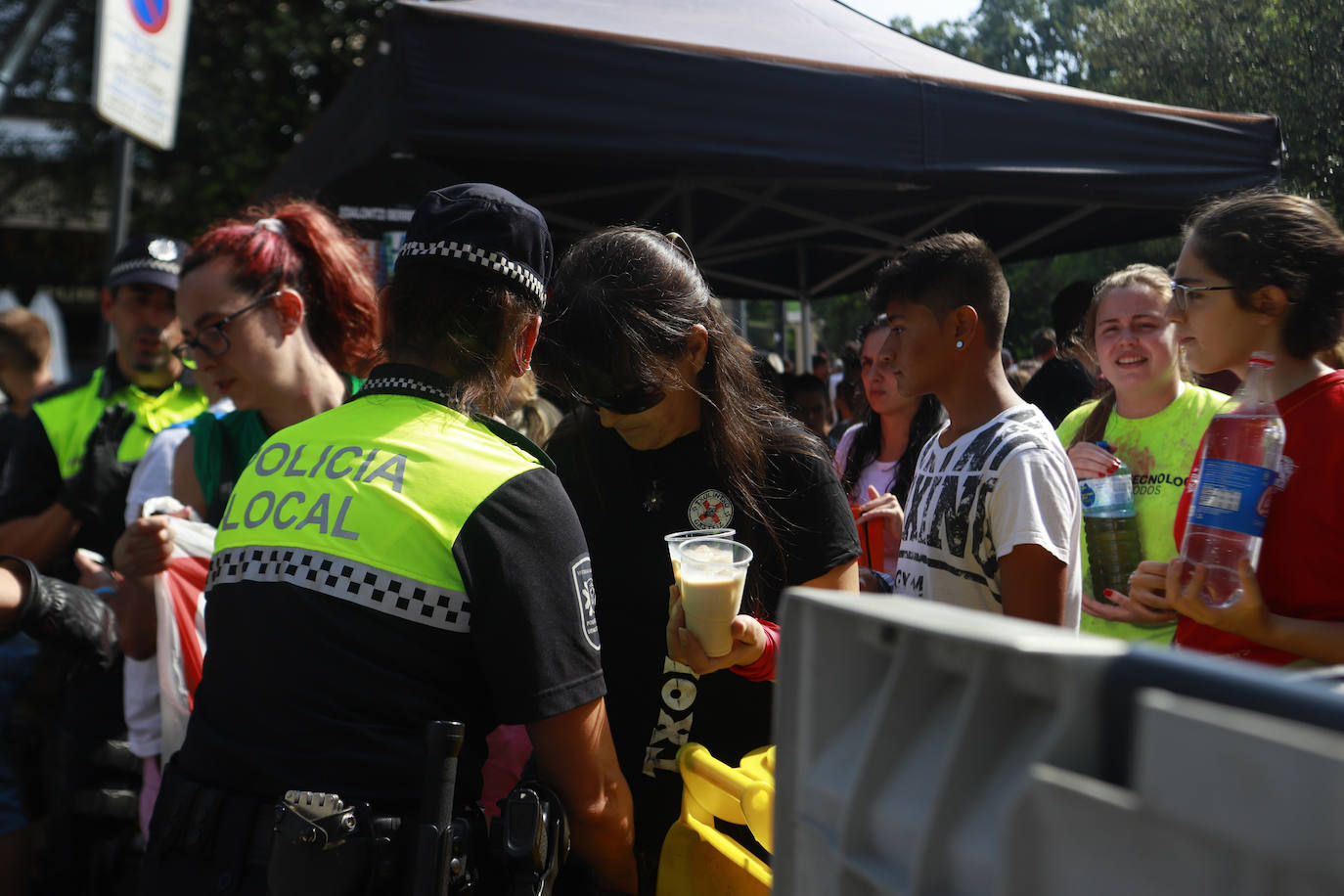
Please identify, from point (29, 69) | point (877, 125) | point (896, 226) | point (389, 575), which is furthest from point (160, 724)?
point (29, 69)

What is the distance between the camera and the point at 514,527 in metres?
1.46

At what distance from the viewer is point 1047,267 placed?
24.7 feet

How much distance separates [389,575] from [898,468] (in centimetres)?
282

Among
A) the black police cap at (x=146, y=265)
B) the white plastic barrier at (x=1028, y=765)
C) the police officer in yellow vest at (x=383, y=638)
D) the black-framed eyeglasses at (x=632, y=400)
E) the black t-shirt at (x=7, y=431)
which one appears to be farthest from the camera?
the black t-shirt at (x=7, y=431)

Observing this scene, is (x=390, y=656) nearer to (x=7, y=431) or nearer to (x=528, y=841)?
(x=528, y=841)

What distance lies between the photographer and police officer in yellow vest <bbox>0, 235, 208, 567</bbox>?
135 inches

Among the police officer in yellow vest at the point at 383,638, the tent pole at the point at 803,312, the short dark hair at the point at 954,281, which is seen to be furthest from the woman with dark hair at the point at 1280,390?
the tent pole at the point at 803,312

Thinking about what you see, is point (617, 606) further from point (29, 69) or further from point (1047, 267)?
point (29, 69)

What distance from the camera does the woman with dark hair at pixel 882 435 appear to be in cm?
395

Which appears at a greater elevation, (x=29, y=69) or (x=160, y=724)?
(x=29, y=69)

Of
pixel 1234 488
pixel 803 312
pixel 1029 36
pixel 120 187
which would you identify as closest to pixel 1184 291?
pixel 1234 488

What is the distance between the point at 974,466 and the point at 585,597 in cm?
111

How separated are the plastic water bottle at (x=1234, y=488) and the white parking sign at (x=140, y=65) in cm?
525

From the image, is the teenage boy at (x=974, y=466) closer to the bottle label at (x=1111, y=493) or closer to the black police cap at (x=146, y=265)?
the bottle label at (x=1111, y=493)
